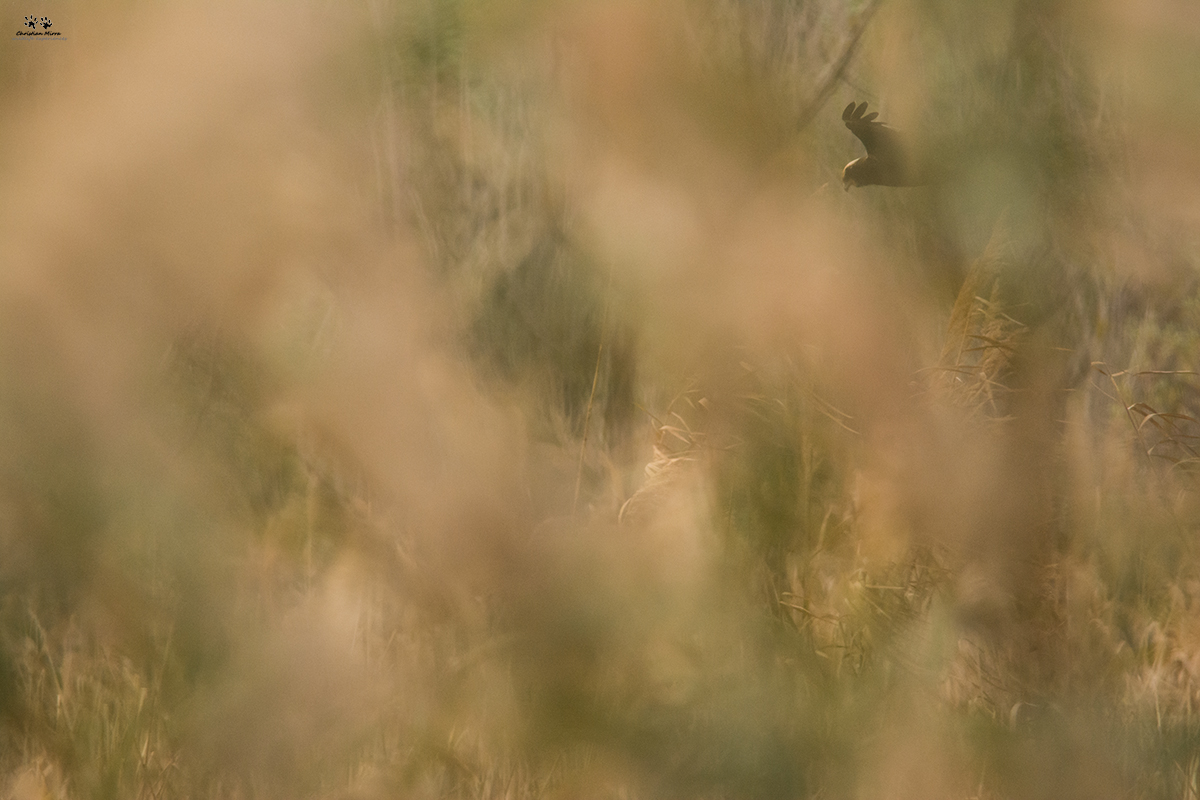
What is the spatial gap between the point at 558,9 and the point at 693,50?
80mm

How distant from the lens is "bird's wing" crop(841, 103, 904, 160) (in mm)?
Answer: 571

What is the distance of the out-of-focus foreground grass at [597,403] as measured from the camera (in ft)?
1.82

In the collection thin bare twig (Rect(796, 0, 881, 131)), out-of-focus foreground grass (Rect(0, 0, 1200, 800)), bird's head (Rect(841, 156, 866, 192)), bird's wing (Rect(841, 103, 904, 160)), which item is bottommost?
out-of-focus foreground grass (Rect(0, 0, 1200, 800))

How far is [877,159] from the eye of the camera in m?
0.57

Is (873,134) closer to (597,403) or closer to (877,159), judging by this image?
(877,159)

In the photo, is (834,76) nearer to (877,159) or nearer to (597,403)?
(877,159)

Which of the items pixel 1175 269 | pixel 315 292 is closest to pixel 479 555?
pixel 315 292

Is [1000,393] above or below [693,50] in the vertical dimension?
below

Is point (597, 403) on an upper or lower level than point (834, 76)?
lower

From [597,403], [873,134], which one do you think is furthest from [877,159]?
[597,403]

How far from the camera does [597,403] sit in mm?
589

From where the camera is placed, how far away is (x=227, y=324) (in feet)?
1.96

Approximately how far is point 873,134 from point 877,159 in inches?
0.5

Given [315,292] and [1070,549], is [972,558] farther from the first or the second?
[315,292]
